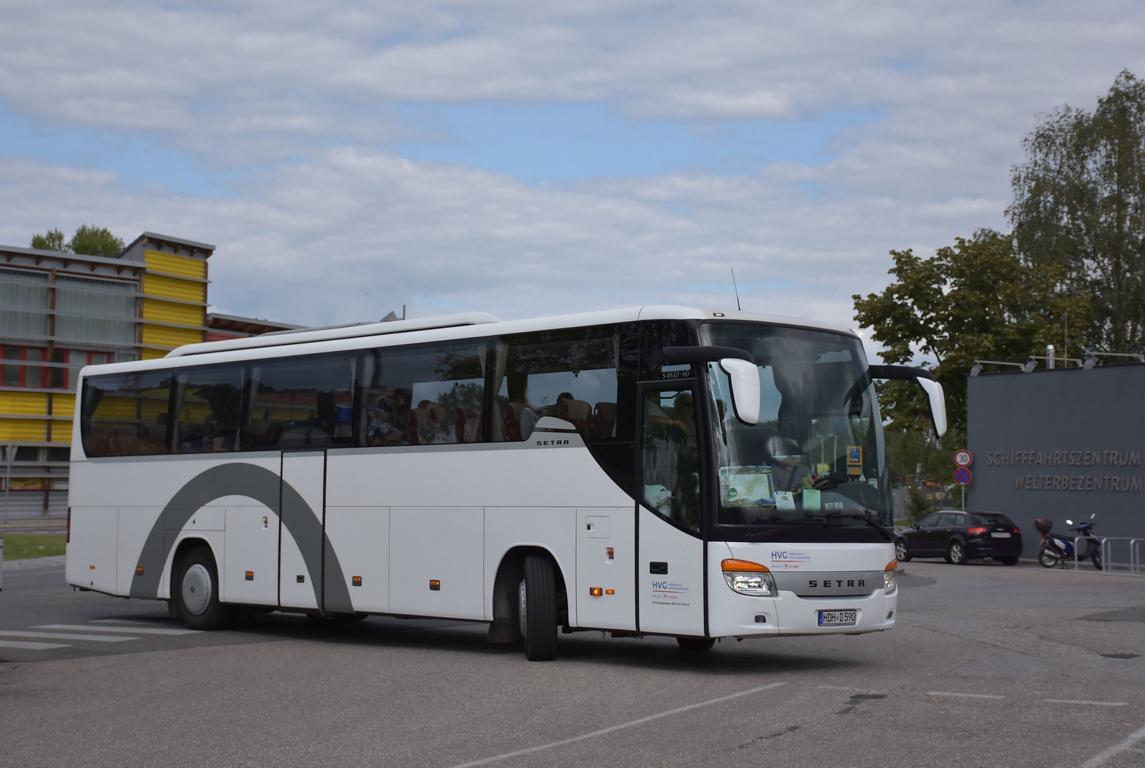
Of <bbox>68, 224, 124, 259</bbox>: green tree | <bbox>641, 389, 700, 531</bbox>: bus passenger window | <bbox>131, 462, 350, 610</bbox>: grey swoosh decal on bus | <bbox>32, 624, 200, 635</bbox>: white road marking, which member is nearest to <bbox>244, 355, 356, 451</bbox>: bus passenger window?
<bbox>131, 462, 350, 610</bbox>: grey swoosh decal on bus

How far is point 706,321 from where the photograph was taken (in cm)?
1335

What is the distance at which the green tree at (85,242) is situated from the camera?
8575cm

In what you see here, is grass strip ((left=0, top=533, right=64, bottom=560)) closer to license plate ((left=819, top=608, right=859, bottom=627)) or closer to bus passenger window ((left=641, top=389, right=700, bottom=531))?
bus passenger window ((left=641, top=389, right=700, bottom=531))

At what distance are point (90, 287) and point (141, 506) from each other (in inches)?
1268

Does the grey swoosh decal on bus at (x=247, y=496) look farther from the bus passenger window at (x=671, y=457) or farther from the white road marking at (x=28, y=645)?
the bus passenger window at (x=671, y=457)

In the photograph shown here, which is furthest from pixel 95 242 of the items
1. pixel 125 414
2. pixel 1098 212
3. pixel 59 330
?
pixel 125 414

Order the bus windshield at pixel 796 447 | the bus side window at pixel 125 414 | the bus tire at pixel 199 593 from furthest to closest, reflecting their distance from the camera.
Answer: the bus side window at pixel 125 414 → the bus tire at pixel 199 593 → the bus windshield at pixel 796 447

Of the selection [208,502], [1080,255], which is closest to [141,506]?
[208,502]

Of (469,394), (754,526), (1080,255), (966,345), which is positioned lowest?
(754,526)

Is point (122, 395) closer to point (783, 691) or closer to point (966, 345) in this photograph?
point (783, 691)

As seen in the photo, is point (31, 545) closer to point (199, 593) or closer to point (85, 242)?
point (199, 593)

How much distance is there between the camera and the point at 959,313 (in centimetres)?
5719

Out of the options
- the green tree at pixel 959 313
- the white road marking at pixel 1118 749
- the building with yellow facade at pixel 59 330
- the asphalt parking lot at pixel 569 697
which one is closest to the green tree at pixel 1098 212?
the green tree at pixel 959 313

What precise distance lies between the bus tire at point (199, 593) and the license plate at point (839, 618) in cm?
852
